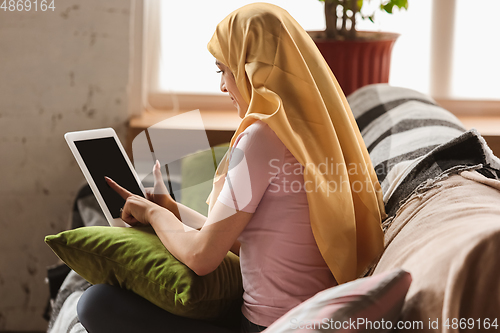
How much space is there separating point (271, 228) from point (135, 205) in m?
0.26

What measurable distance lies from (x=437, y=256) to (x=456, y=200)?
20 centimetres

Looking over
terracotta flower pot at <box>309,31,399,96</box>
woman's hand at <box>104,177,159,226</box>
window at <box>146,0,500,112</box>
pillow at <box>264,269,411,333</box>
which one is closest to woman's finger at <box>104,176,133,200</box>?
woman's hand at <box>104,177,159,226</box>

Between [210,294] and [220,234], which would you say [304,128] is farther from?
[210,294]

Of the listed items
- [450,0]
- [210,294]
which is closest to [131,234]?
[210,294]

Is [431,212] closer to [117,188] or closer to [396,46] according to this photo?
[117,188]

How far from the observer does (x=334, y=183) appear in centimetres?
75

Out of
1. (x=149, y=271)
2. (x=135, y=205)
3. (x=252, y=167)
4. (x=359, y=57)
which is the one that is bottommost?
(x=149, y=271)

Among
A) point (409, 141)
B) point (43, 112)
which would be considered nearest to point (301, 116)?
point (409, 141)

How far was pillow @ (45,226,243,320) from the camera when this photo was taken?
776mm

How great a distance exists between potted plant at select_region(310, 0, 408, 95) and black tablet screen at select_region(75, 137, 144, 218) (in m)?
1.02

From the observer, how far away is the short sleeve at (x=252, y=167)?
2.33ft

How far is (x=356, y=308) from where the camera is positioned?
0.48 metres

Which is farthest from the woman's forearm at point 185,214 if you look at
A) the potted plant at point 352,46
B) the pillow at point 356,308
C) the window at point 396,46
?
the window at point 396,46

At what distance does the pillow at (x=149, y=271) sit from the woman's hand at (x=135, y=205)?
4cm
